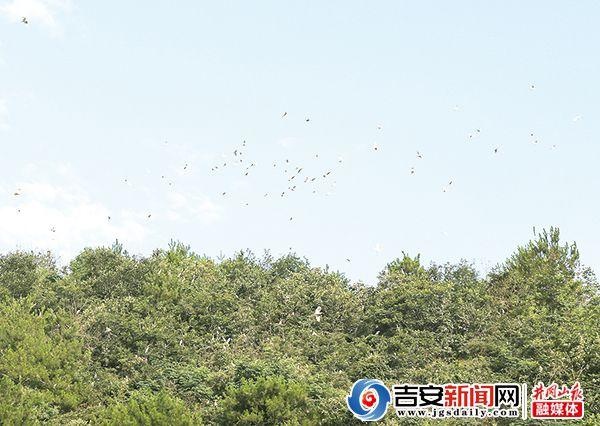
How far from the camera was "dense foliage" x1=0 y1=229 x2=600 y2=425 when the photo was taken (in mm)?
32531

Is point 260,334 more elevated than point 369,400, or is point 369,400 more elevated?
point 260,334

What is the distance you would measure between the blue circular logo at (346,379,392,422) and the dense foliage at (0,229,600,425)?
109 cm

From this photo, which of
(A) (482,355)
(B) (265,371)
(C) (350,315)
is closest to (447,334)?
(A) (482,355)

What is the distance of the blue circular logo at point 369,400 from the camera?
1110 inches

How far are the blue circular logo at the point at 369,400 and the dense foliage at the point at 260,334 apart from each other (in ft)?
3.58

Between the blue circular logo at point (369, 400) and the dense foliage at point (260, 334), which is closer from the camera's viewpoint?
the blue circular logo at point (369, 400)

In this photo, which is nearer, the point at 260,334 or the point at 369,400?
the point at 369,400

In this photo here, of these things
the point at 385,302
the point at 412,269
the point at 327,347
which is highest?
the point at 412,269

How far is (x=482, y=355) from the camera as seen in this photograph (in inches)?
1639

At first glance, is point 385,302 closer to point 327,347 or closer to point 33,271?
point 327,347

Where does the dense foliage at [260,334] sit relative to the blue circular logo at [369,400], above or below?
above

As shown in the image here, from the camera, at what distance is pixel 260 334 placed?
4438cm

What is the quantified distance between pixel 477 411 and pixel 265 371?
8512 millimetres

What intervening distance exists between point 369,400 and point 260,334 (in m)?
16.7
